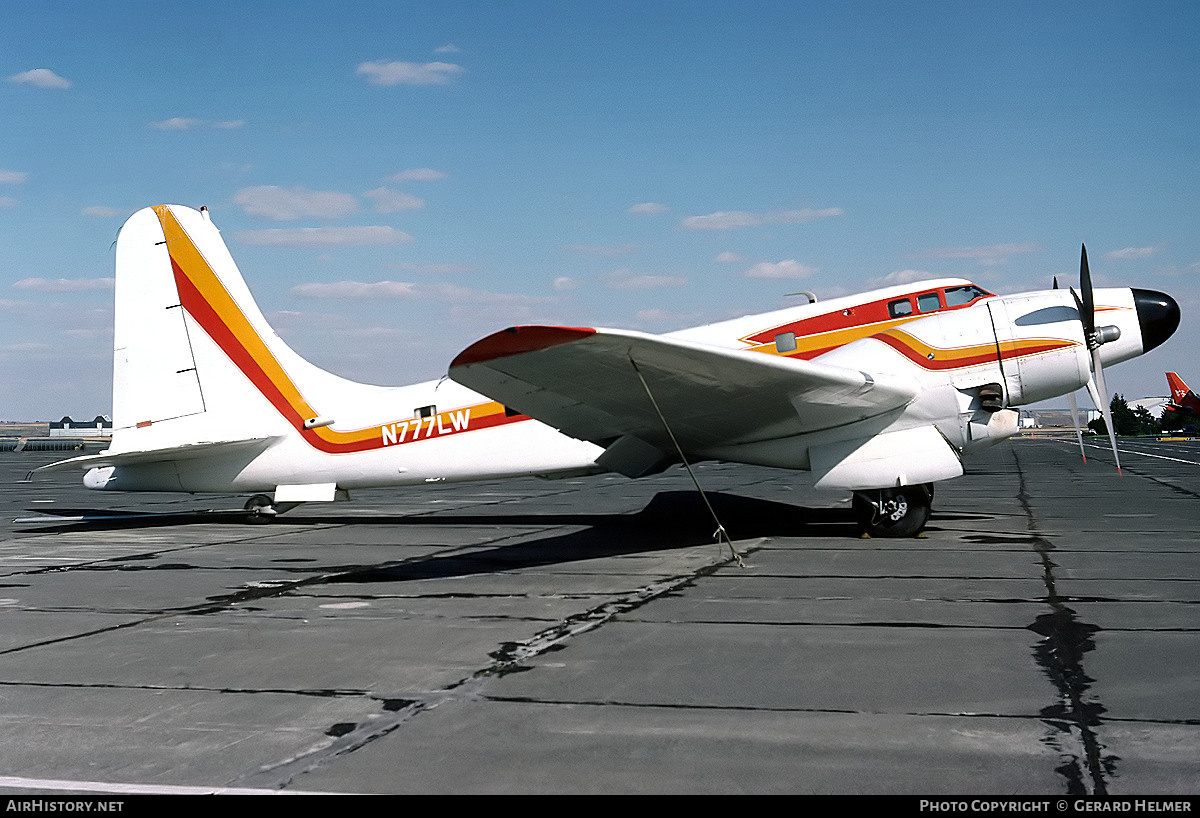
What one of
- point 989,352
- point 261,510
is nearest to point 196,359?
point 261,510

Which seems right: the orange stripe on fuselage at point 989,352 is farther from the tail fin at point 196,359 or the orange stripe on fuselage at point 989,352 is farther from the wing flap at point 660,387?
the tail fin at point 196,359

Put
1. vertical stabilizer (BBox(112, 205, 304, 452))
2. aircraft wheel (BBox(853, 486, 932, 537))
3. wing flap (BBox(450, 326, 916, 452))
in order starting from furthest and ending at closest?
1. vertical stabilizer (BBox(112, 205, 304, 452))
2. aircraft wheel (BBox(853, 486, 932, 537))
3. wing flap (BBox(450, 326, 916, 452))

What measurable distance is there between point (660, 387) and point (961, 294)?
19.3 ft

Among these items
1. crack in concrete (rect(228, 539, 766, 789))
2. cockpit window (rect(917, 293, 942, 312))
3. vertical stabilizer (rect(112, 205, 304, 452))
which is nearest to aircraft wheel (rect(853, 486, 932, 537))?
cockpit window (rect(917, 293, 942, 312))

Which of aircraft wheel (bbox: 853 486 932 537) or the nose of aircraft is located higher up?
the nose of aircraft

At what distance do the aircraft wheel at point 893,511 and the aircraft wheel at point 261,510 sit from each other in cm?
1106

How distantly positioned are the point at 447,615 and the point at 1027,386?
9.98 m

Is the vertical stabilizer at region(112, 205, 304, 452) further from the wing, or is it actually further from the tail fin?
the wing

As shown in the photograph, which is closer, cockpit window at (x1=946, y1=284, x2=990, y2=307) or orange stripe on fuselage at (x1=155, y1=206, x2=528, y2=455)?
cockpit window at (x1=946, y1=284, x2=990, y2=307)

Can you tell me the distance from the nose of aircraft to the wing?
417cm

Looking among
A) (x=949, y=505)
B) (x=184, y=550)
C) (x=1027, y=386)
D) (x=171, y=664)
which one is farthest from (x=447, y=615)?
(x=949, y=505)

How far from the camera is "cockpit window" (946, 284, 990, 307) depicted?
15320mm

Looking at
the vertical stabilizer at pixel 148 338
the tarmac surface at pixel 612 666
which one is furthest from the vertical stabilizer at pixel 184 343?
the tarmac surface at pixel 612 666

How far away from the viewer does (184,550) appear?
14.8m
